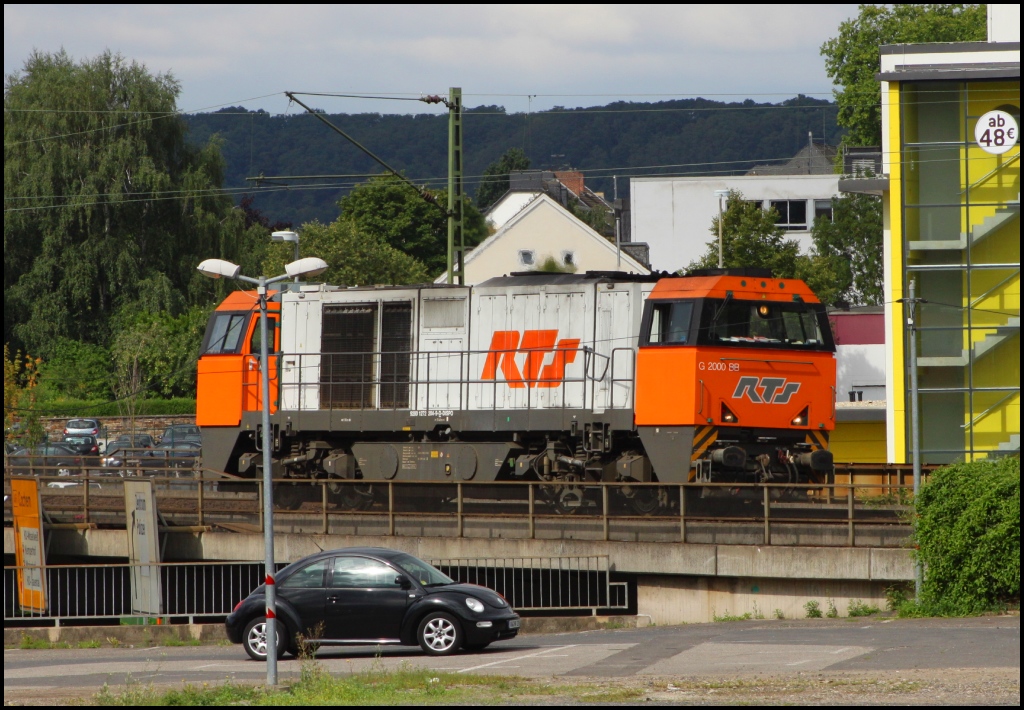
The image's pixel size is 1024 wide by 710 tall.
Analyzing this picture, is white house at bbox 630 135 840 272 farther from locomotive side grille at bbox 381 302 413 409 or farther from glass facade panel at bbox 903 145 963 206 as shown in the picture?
locomotive side grille at bbox 381 302 413 409

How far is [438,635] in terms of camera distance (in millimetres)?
16281

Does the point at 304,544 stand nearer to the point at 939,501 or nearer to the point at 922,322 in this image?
the point at 939,501

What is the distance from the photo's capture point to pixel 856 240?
57.9 meters

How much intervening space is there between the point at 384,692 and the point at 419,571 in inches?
166

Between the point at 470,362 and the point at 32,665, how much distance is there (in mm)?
9913

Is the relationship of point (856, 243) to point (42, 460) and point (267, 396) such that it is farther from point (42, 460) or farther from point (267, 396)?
point (267, 396)

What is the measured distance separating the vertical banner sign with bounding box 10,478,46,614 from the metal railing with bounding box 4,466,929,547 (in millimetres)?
940

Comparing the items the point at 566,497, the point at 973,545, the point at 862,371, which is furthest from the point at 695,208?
the point at 973,545

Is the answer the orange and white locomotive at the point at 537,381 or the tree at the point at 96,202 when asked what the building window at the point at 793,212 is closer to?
the tree at the point at 96,202

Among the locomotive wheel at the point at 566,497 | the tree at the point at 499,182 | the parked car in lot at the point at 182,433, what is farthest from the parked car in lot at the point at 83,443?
the tree at the point at 499,182

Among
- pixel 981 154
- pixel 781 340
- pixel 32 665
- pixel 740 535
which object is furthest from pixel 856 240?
pixel 32 665

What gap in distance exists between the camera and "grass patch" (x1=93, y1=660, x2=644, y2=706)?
39.4ft

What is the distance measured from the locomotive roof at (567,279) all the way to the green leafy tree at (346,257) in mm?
35911

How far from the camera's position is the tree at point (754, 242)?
49.1m
